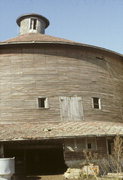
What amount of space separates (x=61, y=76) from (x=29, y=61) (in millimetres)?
2691

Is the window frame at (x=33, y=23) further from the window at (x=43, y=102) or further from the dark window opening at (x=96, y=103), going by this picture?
the dark window opening at (x=96, y=103)

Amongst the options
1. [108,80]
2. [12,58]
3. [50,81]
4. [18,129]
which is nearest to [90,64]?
[108,80]

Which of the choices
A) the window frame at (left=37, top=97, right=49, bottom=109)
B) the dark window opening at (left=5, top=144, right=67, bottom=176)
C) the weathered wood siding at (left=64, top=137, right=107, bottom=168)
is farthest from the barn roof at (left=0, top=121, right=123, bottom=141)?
the dark window opening at (left=5, top=144, right=67, bottom=176)

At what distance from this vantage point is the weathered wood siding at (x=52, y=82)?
16.9m

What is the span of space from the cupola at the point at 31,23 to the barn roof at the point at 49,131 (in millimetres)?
12711

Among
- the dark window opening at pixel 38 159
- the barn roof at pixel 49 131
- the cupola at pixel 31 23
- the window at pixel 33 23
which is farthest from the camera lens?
the window at pixel 33 23

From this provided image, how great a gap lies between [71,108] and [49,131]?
4.12m

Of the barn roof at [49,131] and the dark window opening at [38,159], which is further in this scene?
the dark window opening at [38,159]

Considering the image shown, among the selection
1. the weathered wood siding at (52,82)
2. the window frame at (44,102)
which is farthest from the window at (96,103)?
the window frame at (44,102)

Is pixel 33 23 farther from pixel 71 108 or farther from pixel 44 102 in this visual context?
pixel 71 108

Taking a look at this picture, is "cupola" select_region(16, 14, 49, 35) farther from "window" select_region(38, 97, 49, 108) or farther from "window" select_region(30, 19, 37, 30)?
"window" select_region(38, 97, 49, 108)

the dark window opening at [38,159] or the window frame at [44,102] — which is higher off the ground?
the window frame at [44,102]

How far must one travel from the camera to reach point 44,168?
58.6 feet

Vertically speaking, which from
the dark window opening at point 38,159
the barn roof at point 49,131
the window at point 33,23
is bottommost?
the dark window opening at point 38,159
